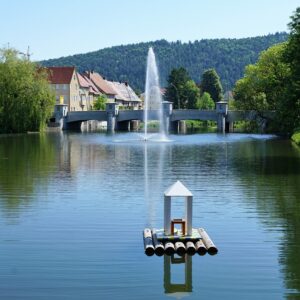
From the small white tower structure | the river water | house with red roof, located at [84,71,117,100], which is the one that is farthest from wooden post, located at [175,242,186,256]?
house with red roof, located at [84,71,117,100]

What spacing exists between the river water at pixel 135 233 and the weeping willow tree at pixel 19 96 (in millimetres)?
46982

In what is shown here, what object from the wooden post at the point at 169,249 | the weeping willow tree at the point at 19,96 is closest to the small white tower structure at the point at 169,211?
the wooden post at the point at 169,249

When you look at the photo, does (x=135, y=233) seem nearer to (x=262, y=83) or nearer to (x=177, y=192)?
(x=177, y=192)

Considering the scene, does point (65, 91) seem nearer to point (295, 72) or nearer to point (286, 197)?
point (295, 72)

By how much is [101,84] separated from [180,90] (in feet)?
92.4

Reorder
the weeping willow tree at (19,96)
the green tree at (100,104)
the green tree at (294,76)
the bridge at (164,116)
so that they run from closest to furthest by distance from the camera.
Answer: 1. the green tree at (294,76)
2. the weeping willow tree at (19,96)
3. the bridge at (164,116)
4. the green tree at (100,104)

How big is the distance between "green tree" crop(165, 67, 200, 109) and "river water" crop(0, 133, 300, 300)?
10363cm

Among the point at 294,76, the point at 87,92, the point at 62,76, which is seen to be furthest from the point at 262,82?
the point at 87,92

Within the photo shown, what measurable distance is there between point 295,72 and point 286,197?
18618 millimetres

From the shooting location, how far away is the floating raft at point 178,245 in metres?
14.5

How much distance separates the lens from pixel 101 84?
159875 mm

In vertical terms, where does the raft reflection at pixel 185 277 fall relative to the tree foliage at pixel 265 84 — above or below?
below

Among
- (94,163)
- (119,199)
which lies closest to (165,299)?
(119,199)

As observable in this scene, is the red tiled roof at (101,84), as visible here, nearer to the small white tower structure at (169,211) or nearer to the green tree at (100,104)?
the green tree at (100,104)
